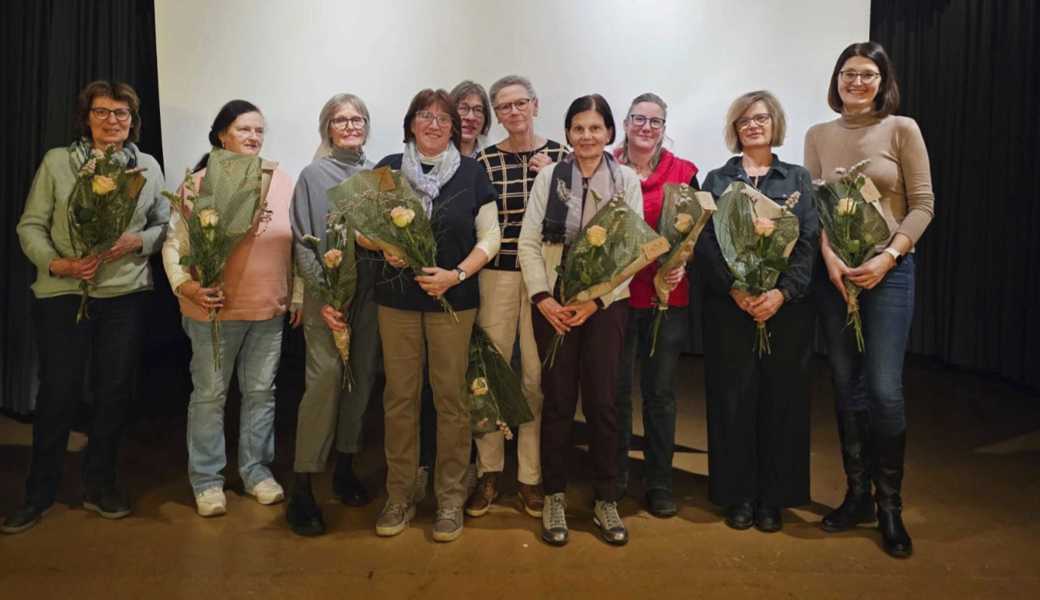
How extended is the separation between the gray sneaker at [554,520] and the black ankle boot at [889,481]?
40.8 inches

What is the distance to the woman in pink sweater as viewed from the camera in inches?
106

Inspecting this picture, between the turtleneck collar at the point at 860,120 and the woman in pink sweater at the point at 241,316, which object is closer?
the turtleneck collar at the point at 860,120

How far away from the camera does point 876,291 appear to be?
2490 millimetres

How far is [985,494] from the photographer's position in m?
2.98

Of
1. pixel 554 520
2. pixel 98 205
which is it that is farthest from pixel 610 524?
pixel 98 205

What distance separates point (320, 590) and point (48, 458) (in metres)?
1.22

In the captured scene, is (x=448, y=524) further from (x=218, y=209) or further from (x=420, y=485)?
(x=218, y=209)

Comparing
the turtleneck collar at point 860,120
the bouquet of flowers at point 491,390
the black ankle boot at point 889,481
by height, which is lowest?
the black ankle boot at point 889,481

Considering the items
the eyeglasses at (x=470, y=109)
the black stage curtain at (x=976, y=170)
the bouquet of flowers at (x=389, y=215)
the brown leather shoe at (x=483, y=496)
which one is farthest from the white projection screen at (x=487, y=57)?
the brown leather shoe at (x=483, y=496)

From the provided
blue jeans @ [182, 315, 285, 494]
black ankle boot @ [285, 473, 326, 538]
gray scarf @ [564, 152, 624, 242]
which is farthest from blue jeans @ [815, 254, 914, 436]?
blue jeans @ [182, 315, 285, 494]

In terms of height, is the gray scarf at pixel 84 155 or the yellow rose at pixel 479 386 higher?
the gray scarf at pixel 84 155

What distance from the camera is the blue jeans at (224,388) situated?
2.72m

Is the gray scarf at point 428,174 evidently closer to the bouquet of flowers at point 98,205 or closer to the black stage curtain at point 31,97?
the bouquet of flowers at point 98,205

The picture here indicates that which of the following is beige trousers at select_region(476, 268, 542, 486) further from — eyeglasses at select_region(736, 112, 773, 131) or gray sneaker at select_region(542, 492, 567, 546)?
eyeglasses at select_region(736, 112, 773, 131)
